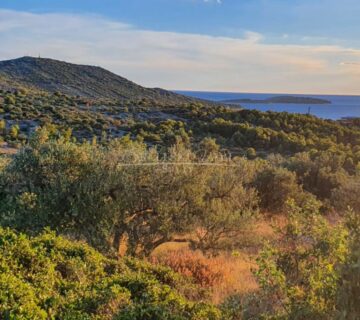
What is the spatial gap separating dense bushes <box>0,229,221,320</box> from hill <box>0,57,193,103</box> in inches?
2819

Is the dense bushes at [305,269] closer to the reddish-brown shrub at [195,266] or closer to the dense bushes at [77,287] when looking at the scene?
the dense bushes at [77,287]

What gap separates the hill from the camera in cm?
8144

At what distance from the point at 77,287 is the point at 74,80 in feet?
279

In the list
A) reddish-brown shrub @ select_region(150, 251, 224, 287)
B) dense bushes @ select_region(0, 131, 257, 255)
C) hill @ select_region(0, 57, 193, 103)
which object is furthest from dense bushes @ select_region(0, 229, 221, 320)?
hill @ select_region(0, 57, 193, 103)

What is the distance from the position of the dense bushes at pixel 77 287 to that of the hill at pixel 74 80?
235 ft

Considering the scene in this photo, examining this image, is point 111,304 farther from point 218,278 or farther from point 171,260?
point 171,260

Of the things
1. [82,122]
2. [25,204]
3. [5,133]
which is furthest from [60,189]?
[82,122]

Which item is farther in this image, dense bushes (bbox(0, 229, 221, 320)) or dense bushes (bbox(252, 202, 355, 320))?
dense bushes (bbox(0, 229, 221, 320))

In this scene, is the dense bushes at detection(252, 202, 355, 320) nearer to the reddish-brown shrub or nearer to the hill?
the reddish-brown shrub

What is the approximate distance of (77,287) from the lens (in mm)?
5945

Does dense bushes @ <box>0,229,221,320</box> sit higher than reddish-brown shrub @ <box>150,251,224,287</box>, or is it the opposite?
dense bushes @ <box>0,229,221,320</box>

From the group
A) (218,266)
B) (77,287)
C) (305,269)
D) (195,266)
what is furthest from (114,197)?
(305,269)

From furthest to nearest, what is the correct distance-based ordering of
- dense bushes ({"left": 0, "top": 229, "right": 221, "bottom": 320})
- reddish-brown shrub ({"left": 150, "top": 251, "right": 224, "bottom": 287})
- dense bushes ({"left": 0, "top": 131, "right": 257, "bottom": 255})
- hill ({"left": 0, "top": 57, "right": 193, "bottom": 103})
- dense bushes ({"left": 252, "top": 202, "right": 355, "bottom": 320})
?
hill ({"left": 0, "top": 57, "right": 193, "bottom": 103}) → dense bushes ({"left": 0, "top": 131, "right": 257, "bottom": 255}) → reddish-brown shrub ({"left": 150, "top": 251, "right": 224, "bottom": 287}) → dense bushes ({"left": 0, "top": 229, "right": 221, "bottom": 320}) → dense bushes ({"left": 252, "top": 202, "right": 355, "bottom": 320})

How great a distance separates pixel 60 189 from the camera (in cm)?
1007
